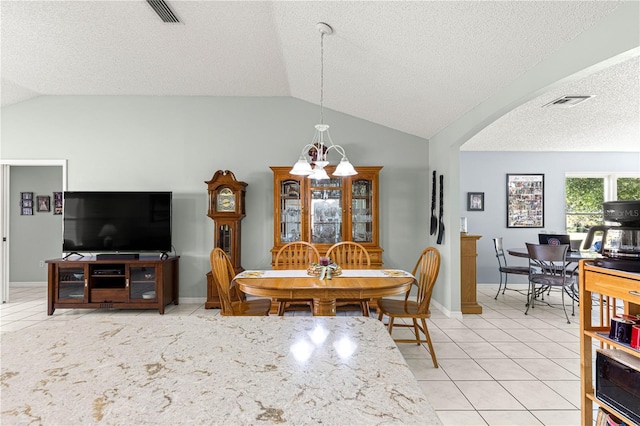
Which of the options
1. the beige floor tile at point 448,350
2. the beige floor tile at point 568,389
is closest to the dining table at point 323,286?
the beige floor tile at point 448,350

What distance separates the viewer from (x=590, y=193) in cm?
590

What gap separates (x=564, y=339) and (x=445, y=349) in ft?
4.40

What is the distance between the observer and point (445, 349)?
3082mm

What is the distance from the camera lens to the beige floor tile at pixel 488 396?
218 cm

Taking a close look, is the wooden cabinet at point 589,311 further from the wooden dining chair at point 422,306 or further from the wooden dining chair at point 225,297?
the wooden dining chair at point 225,297

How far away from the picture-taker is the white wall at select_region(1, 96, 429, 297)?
464cm

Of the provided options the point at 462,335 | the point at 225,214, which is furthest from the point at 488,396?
the point at 225,214

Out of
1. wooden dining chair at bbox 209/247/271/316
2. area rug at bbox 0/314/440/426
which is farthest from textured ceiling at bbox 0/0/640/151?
area rug at bbox 0/314/440/426

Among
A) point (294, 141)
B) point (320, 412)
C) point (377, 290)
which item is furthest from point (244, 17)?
point (320, 412)

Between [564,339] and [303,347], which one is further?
[564,339]

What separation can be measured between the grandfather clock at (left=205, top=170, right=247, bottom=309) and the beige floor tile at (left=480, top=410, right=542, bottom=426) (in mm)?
3145

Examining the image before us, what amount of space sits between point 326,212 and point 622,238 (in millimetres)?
3195

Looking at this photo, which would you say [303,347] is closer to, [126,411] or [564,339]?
[126,411]

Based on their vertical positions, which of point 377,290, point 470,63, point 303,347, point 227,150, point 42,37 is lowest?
point 377,290
